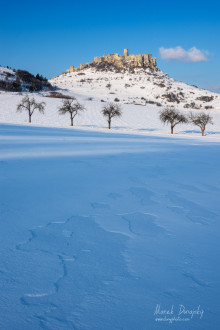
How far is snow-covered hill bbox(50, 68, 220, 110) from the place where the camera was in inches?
4304

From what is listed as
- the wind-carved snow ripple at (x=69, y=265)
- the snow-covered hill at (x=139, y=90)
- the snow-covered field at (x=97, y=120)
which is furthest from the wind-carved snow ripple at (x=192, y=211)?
the snow-covered hill at (x=139, y=90)

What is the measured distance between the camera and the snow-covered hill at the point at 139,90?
109312mm

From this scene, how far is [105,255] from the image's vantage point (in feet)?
9.70

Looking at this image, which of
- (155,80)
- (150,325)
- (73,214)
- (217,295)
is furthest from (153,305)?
(155,80)

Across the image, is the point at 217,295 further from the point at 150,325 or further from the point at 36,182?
the point at 36,182

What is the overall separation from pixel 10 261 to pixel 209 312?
216cm

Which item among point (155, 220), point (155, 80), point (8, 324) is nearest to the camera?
point (8, 324)

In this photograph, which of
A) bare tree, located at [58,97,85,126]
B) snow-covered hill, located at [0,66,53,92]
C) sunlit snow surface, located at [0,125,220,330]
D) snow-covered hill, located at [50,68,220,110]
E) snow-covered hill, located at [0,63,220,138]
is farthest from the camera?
snow-covered hill, located at [50,68,220,110]

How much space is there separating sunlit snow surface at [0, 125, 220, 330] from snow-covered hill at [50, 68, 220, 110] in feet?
309

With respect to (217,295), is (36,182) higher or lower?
higher

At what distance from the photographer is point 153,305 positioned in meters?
2.21

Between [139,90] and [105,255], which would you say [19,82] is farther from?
[105,255]

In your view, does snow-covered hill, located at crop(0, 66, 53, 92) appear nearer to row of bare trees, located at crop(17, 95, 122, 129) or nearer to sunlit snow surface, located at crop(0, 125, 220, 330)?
row of bare trees, located at crop(17, 95, 122, 129)

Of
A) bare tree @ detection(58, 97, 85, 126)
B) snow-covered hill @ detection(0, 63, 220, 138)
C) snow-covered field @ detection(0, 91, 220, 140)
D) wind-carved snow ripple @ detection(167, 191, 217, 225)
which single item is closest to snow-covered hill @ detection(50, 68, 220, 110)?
snow-covered hill @ detection(0, 63, 220, 138)
